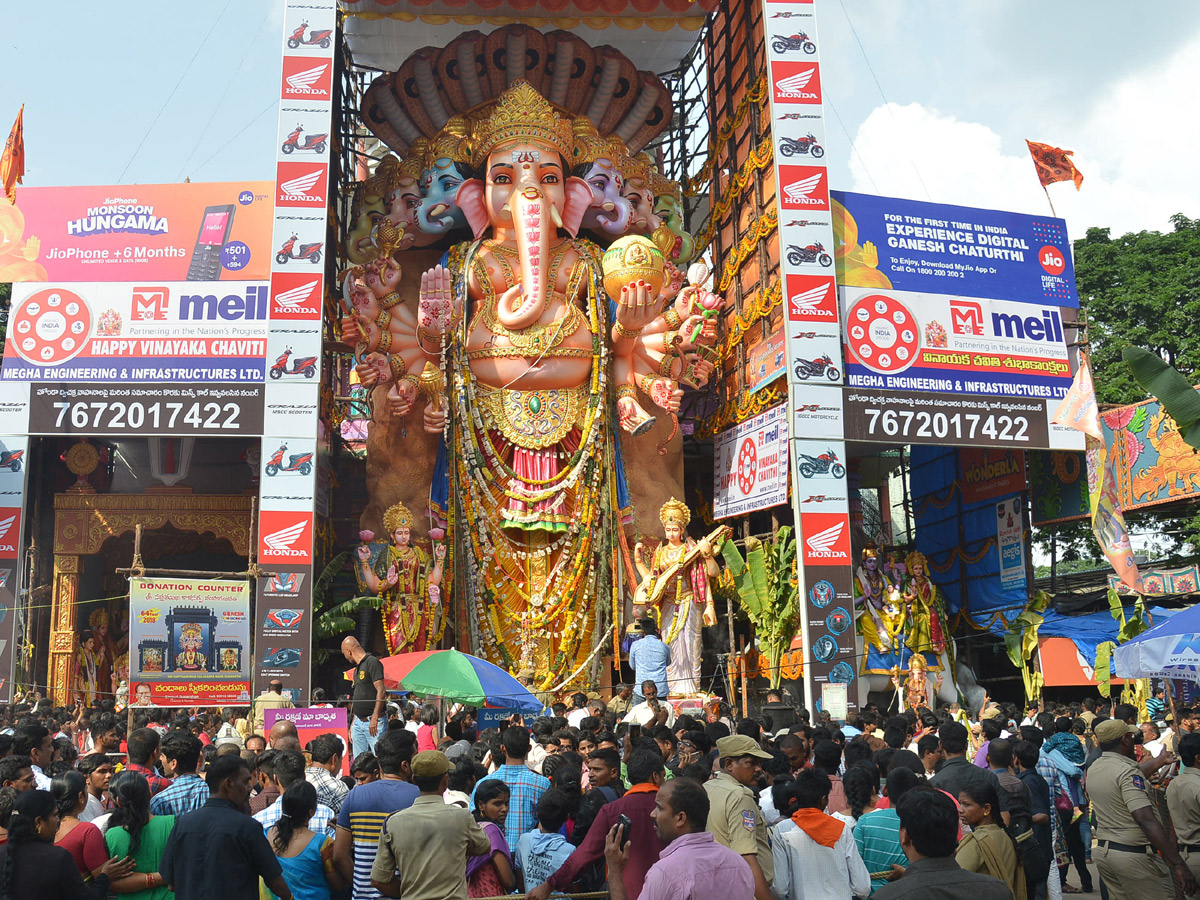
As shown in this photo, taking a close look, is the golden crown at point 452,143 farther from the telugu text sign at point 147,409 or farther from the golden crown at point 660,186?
the telugu text sign at point 147,409

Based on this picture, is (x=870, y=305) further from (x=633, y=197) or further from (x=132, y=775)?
(x=132, y=775)

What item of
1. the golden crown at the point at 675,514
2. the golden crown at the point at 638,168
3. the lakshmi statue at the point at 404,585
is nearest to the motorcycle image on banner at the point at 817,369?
the golden crown at the point at 675,514

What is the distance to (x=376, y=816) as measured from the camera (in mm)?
5254

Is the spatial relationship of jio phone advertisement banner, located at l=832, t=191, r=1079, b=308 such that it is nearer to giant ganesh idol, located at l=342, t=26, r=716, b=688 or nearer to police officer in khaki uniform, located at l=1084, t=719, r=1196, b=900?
giant ganesh idol, located at l=342, t=26, r=716, b=688

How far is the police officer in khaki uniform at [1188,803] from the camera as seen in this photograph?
641 centimetres

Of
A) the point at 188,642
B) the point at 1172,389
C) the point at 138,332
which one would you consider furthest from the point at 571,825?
the point at 138,332

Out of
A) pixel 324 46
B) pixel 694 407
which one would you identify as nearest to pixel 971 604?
pixel 694 407

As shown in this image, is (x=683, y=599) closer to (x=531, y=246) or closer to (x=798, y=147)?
(x=531, y=246)

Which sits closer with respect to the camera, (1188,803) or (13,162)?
(1188,803)

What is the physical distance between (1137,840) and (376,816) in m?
3.99

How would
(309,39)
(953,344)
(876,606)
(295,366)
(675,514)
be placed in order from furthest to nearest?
1. (876,606)
2. (953,344)
3. (675,514)
4. (309,39)
5. (295,366)

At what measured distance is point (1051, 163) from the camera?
21.2m

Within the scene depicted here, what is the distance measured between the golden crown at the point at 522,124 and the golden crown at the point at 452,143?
414 millimetres

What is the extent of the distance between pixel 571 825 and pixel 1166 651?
22.6ft
